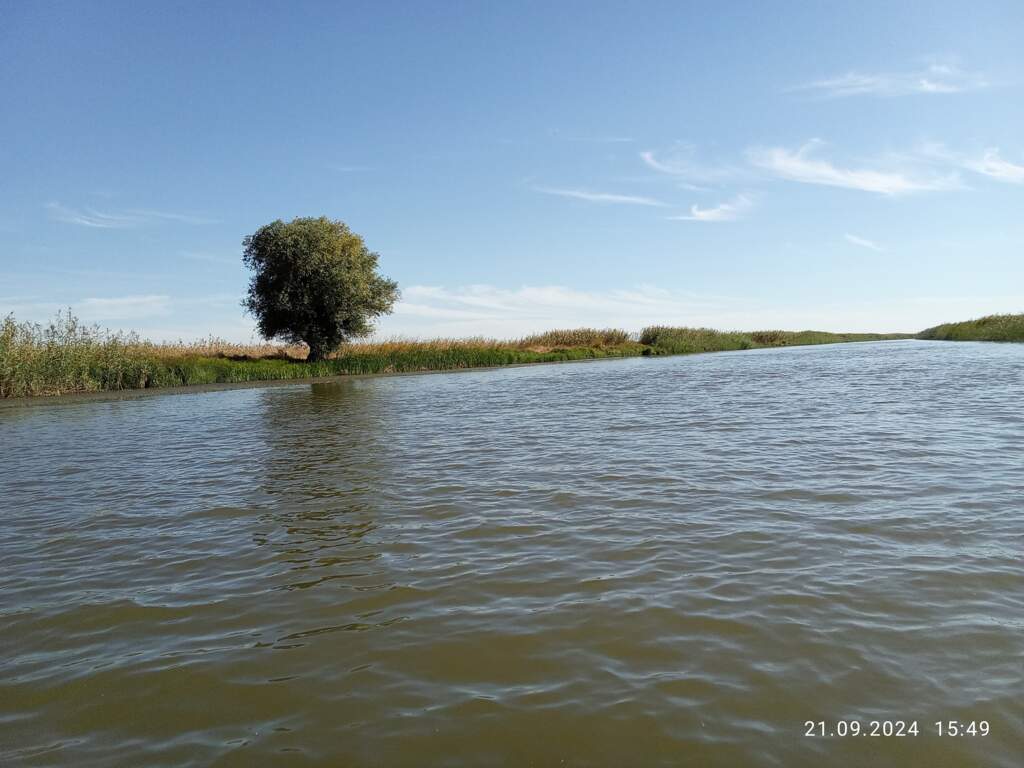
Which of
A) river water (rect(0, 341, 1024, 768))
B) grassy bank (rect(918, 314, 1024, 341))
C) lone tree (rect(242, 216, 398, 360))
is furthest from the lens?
grassy bank (rect(918, 314, 1024, 341))

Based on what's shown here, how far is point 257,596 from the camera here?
5.24m

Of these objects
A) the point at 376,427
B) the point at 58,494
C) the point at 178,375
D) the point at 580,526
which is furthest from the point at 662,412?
the point at 178,375

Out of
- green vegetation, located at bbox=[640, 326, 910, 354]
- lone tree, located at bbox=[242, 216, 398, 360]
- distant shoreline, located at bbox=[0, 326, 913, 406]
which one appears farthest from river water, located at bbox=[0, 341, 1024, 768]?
green vegetation, located at bbox=[640, 326, 910, 354]

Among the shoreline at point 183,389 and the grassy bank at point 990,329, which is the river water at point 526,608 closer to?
the shoreline at point 183,389

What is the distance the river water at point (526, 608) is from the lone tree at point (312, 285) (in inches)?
1163

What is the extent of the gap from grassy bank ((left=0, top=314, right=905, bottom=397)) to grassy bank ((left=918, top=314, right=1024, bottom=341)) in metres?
21.9

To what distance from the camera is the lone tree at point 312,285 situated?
3931 centimetres

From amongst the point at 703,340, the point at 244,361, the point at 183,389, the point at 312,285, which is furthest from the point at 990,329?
the point at 183,389

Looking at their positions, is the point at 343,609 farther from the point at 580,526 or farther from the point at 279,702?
the point at 580,526

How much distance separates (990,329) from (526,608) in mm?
62587

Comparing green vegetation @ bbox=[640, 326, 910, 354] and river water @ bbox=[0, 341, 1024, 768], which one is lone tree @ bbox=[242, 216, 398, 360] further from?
green vegetation @ bbox=[640, 326, 910, 354]

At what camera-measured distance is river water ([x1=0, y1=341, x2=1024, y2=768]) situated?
3283 millimetres

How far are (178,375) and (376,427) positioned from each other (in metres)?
21.5

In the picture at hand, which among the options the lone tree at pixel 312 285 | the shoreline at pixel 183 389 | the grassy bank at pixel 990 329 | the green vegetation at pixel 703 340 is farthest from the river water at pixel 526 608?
the green vegetation at pixel 703 340
